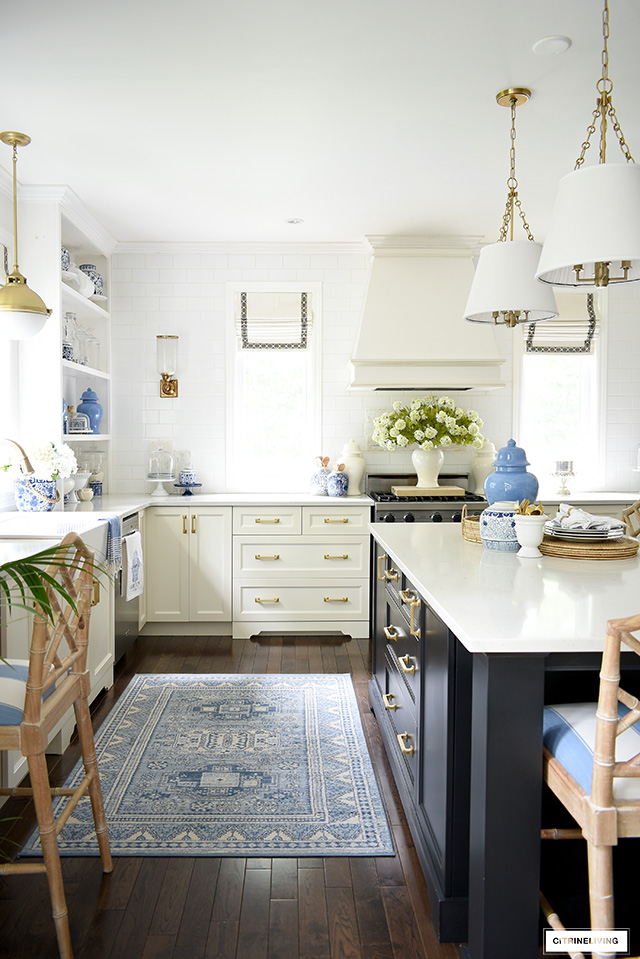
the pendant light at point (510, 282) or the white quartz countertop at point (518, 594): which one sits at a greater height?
the pendant light at point (510, 282)

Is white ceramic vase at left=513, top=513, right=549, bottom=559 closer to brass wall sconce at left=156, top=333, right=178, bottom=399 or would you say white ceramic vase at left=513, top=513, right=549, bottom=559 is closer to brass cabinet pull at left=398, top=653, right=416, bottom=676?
brass cabinet pull at left=398, top=653, right=416, bottom=676

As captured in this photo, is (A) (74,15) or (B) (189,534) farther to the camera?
(B) (189,534)

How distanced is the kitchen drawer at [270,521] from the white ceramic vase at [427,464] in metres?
0.95

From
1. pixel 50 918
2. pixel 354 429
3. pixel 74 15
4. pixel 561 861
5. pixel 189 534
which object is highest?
pixel 74 15

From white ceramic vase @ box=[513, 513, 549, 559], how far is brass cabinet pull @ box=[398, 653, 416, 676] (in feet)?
1.73

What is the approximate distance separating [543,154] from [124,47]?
6.98 ft

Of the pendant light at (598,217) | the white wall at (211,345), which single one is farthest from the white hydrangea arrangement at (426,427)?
the pendant light at (598,217)

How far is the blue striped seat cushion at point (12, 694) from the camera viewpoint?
1.78 meters

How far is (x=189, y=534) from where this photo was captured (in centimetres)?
463

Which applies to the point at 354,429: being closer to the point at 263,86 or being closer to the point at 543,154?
the point at 543,154

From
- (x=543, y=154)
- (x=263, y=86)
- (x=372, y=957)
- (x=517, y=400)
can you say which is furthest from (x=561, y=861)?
(x=517, y=400)

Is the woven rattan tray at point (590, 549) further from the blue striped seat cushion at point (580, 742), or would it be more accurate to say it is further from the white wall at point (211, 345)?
the white wall at point (211, 345)

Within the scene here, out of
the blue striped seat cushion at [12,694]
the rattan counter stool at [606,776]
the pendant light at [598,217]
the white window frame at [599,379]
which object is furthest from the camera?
the white window frame at [599,379]

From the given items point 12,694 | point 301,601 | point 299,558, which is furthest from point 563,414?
point 12,694
